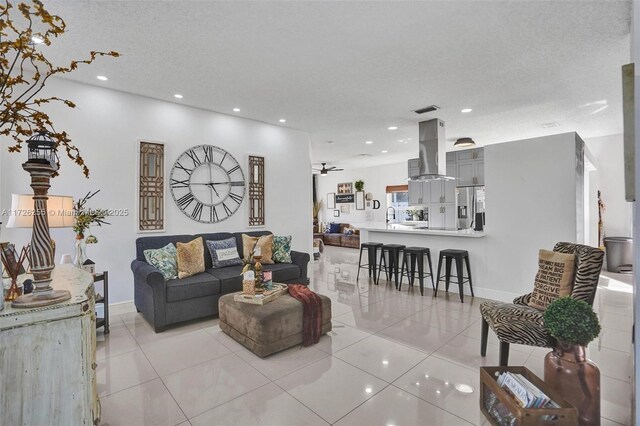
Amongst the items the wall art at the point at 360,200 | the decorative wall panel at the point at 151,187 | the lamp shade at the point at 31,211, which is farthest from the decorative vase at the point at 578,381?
the wall art at the point at 360,200

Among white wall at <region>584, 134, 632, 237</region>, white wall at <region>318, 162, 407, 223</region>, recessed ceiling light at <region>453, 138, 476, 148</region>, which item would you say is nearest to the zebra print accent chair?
recessed ceiling light at <region>453, 138, 476, 148</region>

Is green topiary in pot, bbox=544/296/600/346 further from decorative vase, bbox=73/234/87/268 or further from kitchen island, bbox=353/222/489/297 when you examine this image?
A: decorative vase, bbox=73/234/87/268

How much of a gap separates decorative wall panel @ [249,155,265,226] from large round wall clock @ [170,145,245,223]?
188 mm

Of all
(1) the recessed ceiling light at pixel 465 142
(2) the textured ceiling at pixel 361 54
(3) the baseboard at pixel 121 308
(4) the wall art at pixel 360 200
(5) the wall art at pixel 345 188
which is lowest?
(3) the baseboard at pixel 121 308

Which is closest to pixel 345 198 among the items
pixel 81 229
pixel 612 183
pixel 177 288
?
pixel 612 183

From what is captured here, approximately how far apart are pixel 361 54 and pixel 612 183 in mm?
6715

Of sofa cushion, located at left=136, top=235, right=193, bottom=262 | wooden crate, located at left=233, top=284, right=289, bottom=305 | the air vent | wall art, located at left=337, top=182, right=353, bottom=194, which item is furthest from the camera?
wall art, located at left=337, top=182, right=353, bottom=194

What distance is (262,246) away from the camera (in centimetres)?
466

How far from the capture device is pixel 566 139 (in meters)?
3.89

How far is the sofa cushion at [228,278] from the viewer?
3.86 m

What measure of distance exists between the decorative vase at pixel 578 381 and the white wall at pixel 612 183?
6.50m

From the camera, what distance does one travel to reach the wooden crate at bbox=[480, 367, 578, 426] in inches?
62.9

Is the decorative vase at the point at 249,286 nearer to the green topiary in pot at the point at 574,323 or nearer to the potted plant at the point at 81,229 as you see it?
the potted plant at the point at 81,229

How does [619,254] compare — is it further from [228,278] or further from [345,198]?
[345,198]
